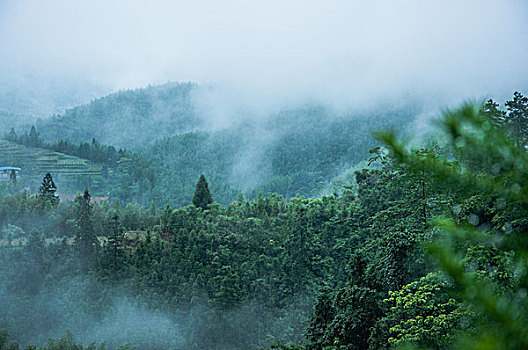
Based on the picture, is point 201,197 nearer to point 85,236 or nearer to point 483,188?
point 85,236

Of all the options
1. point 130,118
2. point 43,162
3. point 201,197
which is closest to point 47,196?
point 201,197

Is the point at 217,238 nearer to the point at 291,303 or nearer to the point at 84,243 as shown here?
the point at 291,303

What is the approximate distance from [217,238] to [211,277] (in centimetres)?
156

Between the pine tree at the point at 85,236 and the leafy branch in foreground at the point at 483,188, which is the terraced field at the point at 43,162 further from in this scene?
the leafy branch in foreground at the point at 483,188

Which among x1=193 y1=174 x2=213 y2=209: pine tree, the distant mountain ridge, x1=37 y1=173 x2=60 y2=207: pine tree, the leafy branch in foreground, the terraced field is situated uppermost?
the distant mountain ridge

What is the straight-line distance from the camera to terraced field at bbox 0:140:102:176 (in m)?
32.2

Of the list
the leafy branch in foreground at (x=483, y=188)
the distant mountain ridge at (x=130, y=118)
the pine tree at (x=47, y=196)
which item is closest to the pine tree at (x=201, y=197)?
the pine tree at (x=47, y=196)

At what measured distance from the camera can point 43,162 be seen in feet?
107

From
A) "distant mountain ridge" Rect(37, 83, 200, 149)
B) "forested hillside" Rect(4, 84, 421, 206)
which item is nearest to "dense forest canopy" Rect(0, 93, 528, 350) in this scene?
"forested hillside" Rect(4, 84, 421, 206)

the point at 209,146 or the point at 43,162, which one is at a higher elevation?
the point at 209,146

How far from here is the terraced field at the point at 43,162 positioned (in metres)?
32.2

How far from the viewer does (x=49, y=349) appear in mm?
10672

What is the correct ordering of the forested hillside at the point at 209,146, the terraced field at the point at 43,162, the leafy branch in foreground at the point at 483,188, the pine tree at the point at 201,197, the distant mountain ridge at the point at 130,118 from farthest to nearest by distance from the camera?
the distant mountain ridge at the point at 130,118
the forested hillside at the point at 209,146
the terraced field at the point at 43,162
the pine tree at the point at 201,197
the leafy branch in foreground at the point at 483,188

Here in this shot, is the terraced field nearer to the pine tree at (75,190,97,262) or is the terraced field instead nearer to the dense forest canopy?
the dense forest canopy
